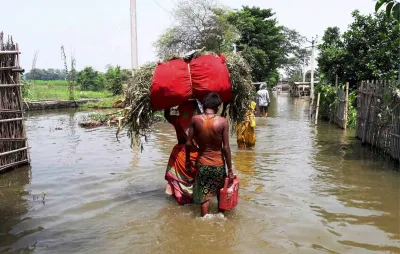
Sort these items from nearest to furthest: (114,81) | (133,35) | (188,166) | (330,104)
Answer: (188,166)
(133,35)
(330,104)
(114,81)

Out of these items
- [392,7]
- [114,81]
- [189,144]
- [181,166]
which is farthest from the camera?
[114,81]

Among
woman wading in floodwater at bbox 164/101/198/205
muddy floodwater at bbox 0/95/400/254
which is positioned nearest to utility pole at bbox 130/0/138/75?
muddy floodwater at bbox 0/95/400/254

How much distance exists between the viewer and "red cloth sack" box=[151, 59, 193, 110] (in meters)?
5.08

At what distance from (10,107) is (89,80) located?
37.7m

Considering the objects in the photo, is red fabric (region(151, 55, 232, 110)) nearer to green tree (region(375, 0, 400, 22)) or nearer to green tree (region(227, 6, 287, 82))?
green tree (region(375, 0, 400, 22))

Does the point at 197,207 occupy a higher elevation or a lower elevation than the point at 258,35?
lower

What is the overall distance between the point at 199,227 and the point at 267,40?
3837 cm

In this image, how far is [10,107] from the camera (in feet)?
24.5

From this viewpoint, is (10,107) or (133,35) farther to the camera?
(133,35)

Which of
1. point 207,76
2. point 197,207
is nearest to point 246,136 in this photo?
point 197,207

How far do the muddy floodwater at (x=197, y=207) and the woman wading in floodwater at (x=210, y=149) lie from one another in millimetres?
365

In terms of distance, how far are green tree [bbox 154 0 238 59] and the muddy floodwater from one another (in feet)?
96.2

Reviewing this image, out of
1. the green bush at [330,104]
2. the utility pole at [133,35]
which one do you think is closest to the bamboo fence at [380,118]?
the green bush at [330,104]

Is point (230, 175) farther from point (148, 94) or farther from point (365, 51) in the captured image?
point (365, 51)
